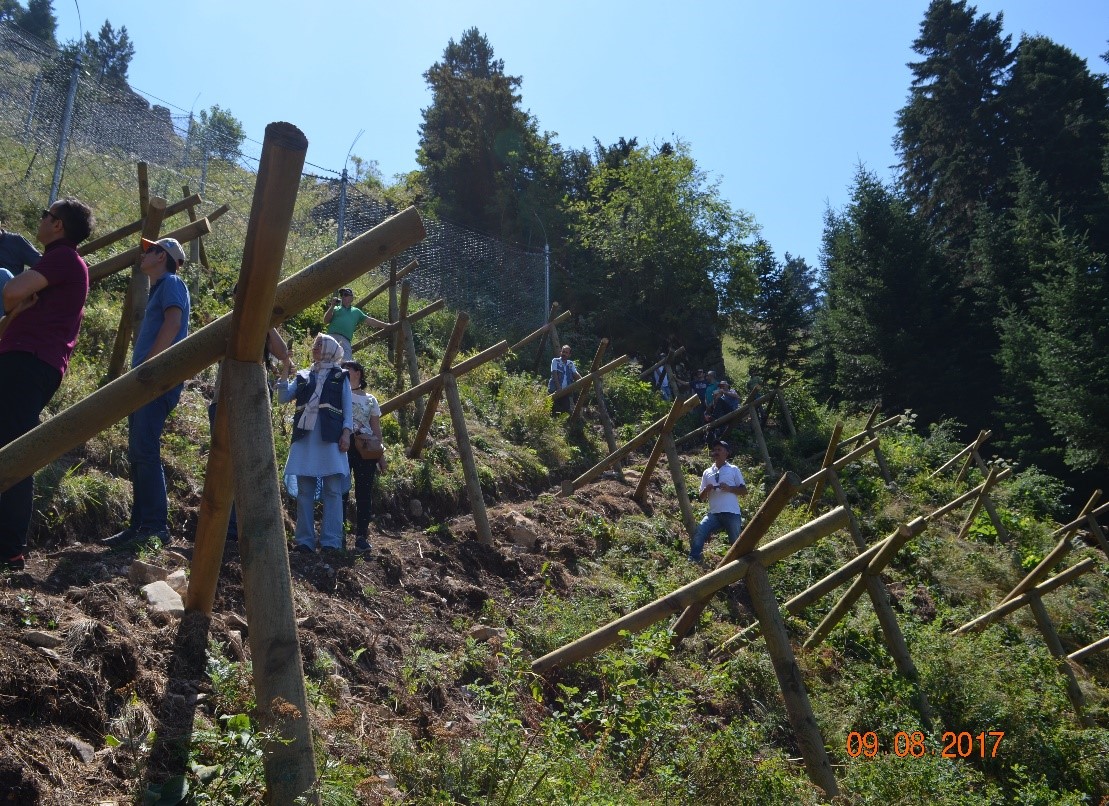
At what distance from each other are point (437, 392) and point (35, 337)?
533cm

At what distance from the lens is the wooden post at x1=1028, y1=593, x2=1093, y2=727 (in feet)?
29.3

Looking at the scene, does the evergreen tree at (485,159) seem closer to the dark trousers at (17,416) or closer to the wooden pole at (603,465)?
the wooden pole at (603,465)

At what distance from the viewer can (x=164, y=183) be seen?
593 inches

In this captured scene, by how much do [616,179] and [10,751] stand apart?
30.1 meters

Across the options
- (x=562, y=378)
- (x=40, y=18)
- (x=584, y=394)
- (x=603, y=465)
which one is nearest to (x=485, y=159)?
(x=562, y=378)

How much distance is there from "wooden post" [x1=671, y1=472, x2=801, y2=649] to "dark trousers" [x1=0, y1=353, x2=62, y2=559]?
12.6 ft

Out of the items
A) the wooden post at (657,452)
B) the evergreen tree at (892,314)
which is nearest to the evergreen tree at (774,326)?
the evergreen tree at (892,314)

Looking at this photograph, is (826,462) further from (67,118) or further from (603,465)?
(67,118)

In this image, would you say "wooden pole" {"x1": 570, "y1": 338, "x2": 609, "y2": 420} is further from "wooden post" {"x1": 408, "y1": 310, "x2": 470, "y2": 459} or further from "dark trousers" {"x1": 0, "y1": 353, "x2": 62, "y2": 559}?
"dark trousers" {"x1": 0, "y1": 353, "x2": 62, "y2": 559}

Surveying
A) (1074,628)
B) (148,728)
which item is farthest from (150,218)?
(1074,628)

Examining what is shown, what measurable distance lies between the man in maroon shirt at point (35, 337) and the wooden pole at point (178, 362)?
132cm

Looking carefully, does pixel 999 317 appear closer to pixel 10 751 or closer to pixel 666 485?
pixel 666 485

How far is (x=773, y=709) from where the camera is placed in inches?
279

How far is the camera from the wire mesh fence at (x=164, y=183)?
12.1 m
